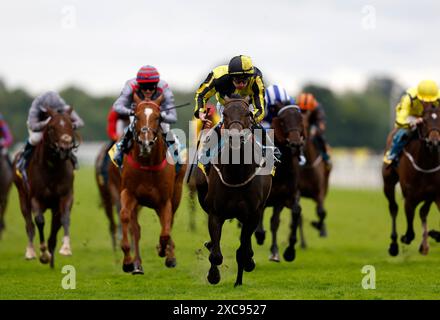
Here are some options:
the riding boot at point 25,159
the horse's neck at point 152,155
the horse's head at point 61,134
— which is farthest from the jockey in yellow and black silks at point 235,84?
the riding boot at point 25,159

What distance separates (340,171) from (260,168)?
39416mm

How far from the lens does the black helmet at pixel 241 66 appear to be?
11.1m

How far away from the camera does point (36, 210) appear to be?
14406 millimetres

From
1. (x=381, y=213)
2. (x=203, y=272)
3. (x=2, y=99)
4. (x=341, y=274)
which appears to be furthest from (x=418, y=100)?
(x=2, y=99)

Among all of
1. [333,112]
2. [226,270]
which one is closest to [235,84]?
[226,270]

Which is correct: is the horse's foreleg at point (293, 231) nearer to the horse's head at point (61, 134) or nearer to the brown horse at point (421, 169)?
the brown horse at point (421, 169)

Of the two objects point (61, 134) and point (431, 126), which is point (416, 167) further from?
point (61, 134)

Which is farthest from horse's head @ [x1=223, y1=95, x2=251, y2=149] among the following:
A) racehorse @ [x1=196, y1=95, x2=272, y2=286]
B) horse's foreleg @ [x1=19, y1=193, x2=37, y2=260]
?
horse's foreleg @ [x1=19, y1=193, x2=37, y2=260]

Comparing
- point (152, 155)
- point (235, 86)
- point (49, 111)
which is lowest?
point (152, 155)

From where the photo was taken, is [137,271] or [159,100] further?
[137,271]

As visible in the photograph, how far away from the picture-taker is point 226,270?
43.5 ft

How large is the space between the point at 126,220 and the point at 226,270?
65.4 inches

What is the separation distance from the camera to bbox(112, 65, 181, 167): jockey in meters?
12.6

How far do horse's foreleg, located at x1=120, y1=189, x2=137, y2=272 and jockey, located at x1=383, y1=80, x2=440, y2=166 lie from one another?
166 inches
